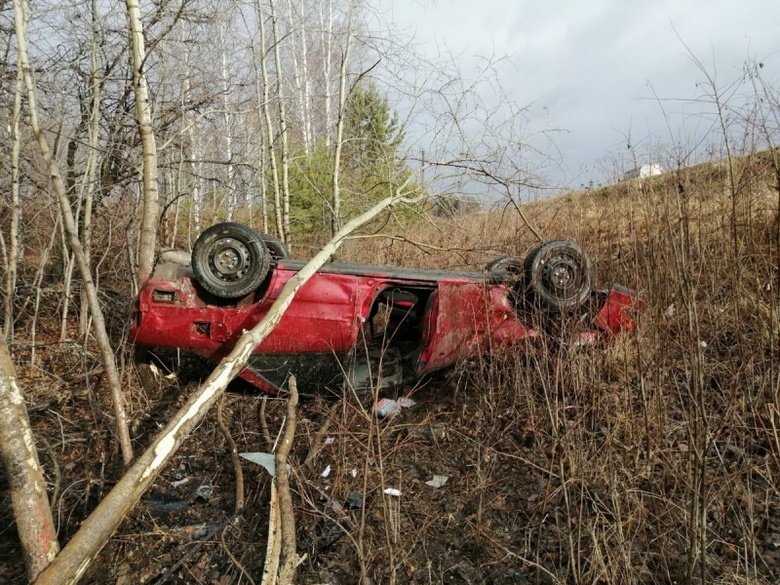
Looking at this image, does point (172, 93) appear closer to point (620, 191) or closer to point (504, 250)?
point (504, 250)

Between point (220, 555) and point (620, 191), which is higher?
point (620, 191)

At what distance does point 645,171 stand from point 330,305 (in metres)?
3.42

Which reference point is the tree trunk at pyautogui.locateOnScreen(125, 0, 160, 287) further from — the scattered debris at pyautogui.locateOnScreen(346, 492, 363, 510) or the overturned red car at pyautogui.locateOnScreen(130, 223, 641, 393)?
the scattered debris at pyautogui.locateOnScreen(346, 492, 363, 510)

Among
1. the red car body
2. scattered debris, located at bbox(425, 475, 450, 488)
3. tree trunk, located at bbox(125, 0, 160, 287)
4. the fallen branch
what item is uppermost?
tree trunk, located at bbox(125, 0, 160, 287)

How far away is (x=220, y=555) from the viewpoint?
2773mm

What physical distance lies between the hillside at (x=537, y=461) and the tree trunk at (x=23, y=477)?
0.45m

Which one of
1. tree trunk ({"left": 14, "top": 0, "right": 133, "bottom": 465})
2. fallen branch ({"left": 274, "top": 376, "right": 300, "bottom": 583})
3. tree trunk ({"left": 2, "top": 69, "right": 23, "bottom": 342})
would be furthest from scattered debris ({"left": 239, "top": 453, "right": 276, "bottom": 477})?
tree trunk ({"left": 2, "top": 69, "right": 23, "bottom": 342})

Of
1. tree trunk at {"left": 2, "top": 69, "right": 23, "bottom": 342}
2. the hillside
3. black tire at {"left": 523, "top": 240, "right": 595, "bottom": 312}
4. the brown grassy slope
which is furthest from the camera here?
tree trunk at {"left": 2, "top": 69, "right": 23, "bottom": 342}

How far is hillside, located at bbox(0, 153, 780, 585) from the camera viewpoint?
2410mm

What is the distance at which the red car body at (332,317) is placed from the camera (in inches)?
167

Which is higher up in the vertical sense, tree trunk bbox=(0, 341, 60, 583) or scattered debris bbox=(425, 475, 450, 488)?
tree trunk bbox=(0, 341, 60, 583)

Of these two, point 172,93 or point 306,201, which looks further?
point 306,201

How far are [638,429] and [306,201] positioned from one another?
8655 millimetres

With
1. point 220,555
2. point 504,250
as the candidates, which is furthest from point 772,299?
point 220,555
